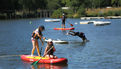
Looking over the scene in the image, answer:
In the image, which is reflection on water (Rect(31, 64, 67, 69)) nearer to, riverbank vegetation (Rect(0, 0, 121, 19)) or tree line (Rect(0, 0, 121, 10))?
riverbank vegetation (Rect(0, 0, 121, 19))

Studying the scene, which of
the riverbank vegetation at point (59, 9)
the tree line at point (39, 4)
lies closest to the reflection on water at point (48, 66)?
the riverbank vegetation at point (59, 9)

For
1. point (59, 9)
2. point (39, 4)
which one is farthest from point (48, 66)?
point (39, 4)

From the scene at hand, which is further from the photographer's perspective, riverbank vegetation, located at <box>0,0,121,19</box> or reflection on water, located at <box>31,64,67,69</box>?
riverbank vegetation, located at <box>0,0,121,19</box>

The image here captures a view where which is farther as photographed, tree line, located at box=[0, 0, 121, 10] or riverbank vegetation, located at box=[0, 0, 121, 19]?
tree line, located at box=[0, 0, 121, 10]

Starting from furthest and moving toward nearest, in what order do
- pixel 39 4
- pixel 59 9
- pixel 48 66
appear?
pixel 39 4 < pixel 59 9 < pixel 48 66

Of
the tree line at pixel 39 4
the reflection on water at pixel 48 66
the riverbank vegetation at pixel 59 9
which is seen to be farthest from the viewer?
the tree line at pixel 39 4

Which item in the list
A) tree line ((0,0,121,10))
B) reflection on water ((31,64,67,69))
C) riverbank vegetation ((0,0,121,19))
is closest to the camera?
reflection on water ((31,64,67,69))

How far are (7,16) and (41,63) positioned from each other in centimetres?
9946

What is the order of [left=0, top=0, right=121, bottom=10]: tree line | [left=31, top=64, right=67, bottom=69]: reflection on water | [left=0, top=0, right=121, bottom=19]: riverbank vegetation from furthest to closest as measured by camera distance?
[left=0, top=0, right=121, bottom=10]: tree line, [left=0, top=0, right=121, bottom=19]: riverbank vegetation, [left=31, top=64, right=67, bottom=69]: reflection on water

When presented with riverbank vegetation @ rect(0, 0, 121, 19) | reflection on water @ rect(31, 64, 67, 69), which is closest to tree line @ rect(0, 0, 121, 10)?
riverbank vegetation @ rect(0, 0, 121, 19)

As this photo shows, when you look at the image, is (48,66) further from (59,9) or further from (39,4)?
(39,4)

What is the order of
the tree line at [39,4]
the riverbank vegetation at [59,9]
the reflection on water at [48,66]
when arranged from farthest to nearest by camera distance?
1. the tree line at [39,4]
2. the riverbank vegetation at [59,9]
3. the reflection on water at [48,66]

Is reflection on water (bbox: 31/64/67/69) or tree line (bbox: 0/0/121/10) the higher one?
reflection on water (bbox: 31/64/67/69)

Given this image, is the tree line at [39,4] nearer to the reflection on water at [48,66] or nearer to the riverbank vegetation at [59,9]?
the riverbank vegetation at [59,9]
